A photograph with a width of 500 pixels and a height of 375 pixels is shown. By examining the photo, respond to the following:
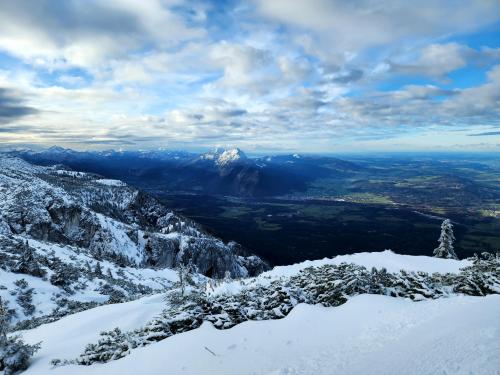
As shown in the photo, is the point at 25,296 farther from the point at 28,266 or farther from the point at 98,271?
the point at 98,271

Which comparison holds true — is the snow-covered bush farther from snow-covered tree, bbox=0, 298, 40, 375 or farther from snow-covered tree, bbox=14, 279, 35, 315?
snow-covered tree, bbox=14, 279, 35, 315

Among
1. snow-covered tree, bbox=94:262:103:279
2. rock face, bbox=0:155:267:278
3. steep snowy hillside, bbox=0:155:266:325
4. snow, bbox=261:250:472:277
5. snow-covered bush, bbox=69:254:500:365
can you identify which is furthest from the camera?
rock face, bbox=0:155:267:278

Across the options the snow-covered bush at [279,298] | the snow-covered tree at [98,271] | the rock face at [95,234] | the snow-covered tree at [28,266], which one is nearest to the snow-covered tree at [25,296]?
→ the snow-covered tree at [28,266]

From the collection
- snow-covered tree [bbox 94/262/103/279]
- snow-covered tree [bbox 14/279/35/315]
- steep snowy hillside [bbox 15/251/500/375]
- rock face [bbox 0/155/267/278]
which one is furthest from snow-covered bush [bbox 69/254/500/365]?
rock face [bbox 0/155/267/278]

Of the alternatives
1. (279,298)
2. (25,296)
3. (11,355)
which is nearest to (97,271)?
(25,296)

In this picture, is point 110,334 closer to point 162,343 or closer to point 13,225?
point 162,343
